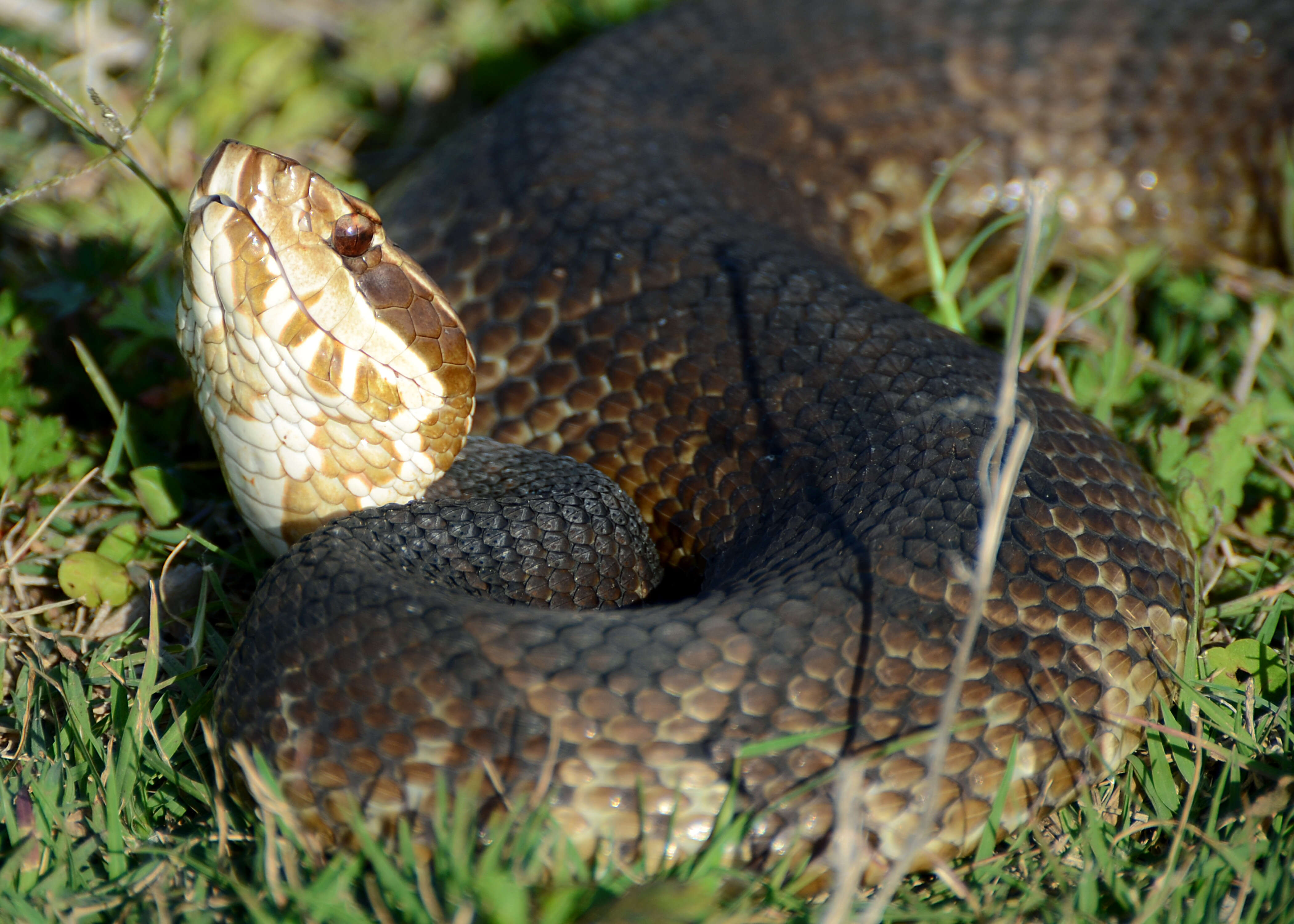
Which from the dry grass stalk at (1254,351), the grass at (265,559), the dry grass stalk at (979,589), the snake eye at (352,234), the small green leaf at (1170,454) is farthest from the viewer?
the dry grass stalk at (1254,351)

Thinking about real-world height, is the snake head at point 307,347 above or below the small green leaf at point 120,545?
above

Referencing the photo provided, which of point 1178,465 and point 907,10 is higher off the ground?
point 907,10

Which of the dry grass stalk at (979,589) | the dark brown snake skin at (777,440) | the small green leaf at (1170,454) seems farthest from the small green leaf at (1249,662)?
the dry grass stalk at (979,589)

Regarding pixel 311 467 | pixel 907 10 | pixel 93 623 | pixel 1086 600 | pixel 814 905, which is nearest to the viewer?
pixel 814 905

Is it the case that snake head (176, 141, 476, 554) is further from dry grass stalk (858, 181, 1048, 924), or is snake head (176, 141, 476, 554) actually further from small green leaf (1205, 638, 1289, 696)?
small green leaf (1205, 638, 1289, 696)

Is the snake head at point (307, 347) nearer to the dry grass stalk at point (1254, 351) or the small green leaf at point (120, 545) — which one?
the small green leaf at point (120, 545)

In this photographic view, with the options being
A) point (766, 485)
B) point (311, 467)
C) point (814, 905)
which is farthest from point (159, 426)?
point (814, 905)

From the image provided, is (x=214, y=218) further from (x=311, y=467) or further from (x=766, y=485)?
(x=766, y=485)
